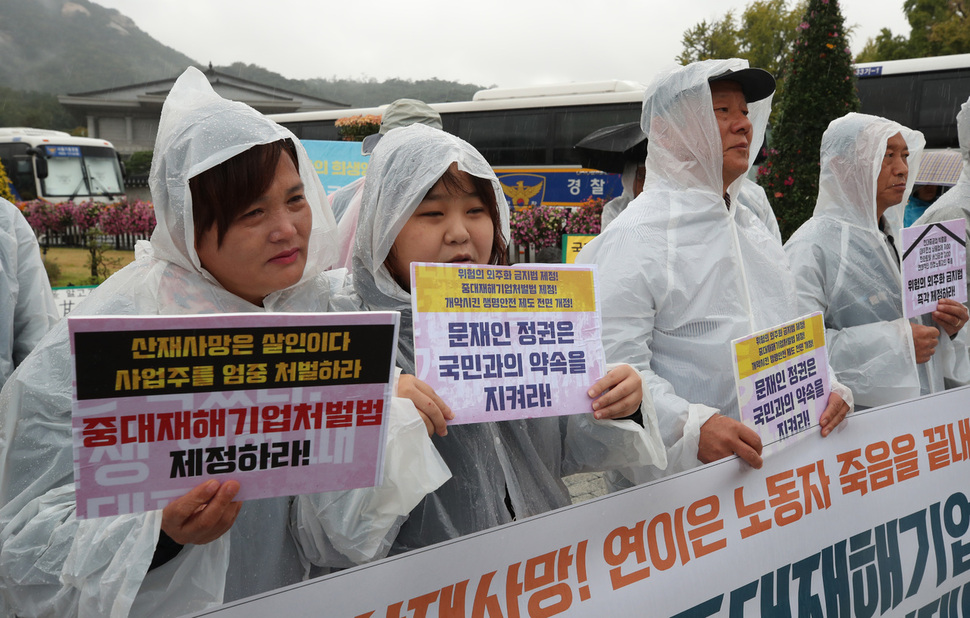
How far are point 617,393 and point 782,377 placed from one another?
0.56 meters

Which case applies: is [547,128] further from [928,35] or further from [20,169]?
[928,35]

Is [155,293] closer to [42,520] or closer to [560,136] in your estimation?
[42,520]

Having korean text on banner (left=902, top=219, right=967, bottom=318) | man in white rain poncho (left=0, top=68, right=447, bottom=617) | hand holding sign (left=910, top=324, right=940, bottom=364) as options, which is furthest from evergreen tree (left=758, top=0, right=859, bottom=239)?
man in white rain poncho (left=0, top=68, right=447, bottom=617)

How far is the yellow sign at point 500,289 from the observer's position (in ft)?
4.48

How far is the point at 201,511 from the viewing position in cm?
108

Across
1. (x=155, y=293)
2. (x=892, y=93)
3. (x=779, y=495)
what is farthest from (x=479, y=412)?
(x=892, y=93)

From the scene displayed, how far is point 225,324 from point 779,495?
1.41 m

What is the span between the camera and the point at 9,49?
78062 mm

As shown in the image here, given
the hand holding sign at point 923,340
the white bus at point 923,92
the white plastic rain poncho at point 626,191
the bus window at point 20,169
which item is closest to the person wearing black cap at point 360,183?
the white plastic rain poncho at point 626,191

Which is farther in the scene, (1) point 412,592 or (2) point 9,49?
(2) point 9,49

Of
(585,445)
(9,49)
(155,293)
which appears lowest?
(585,445)

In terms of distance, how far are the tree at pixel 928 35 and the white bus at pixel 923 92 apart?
13.5 metres

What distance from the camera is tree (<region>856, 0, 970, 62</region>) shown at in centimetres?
2208

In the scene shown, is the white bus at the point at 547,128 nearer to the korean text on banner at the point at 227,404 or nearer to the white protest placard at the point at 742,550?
the white protest placard at the point at 742,550
